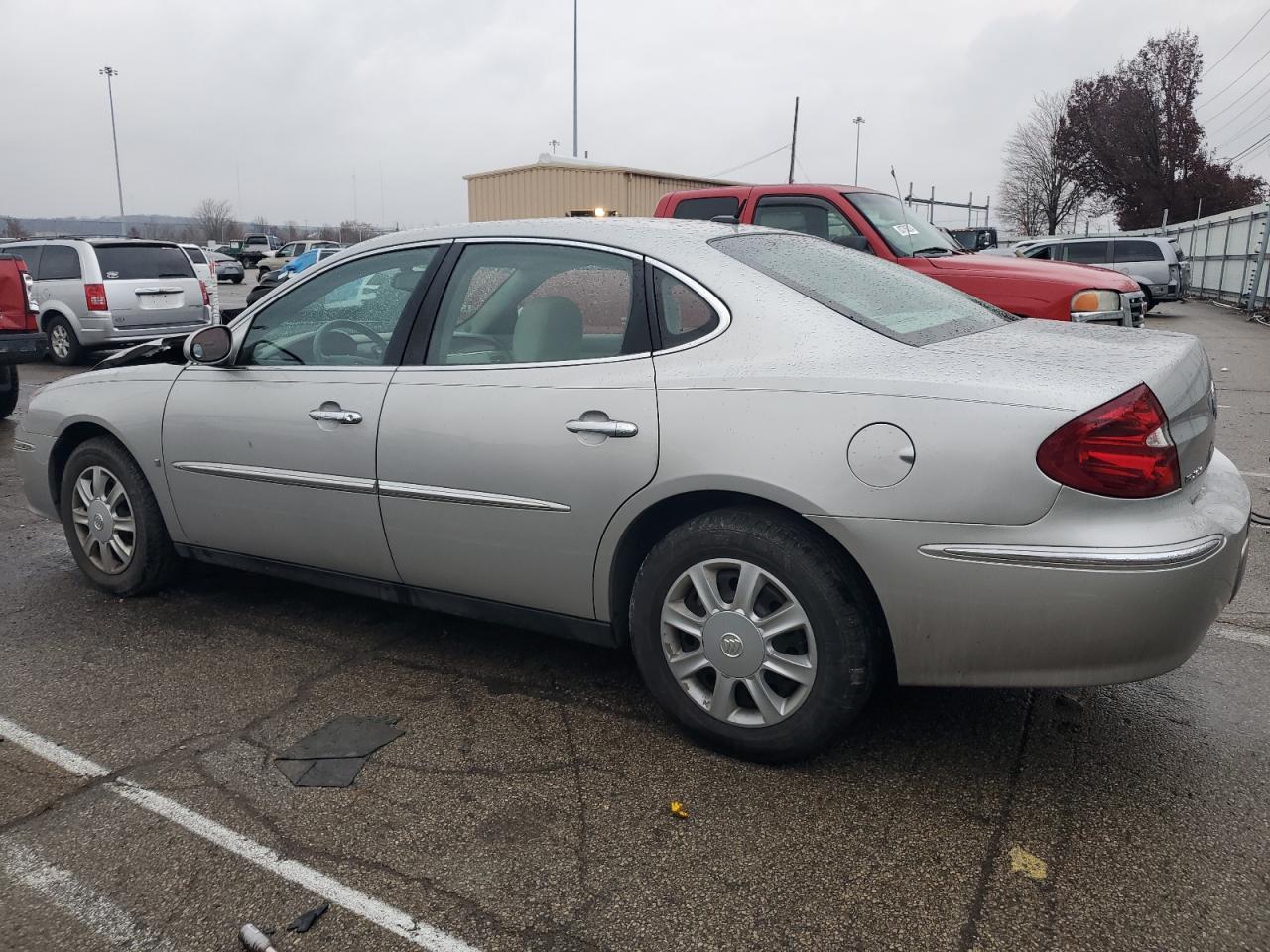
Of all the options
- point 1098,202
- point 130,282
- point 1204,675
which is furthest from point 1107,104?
point 1204,675

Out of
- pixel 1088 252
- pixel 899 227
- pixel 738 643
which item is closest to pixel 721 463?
pixel 738 643

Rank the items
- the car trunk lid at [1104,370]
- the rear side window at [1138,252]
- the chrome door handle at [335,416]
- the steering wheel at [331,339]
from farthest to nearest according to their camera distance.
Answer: the rear side window at [1138,252] < the steering wheel at [331,339] < the chrome door handle at [335,416] < the car trunk lid at [1104,370]

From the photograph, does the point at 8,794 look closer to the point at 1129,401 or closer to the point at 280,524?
the point at 280,524

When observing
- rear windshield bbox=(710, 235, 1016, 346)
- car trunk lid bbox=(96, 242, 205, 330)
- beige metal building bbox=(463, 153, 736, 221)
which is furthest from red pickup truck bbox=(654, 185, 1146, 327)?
beige metal building bbox=(463, 153, 736, 221)

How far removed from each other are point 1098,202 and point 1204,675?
230 feet

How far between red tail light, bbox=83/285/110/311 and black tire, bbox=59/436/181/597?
32.4 ft

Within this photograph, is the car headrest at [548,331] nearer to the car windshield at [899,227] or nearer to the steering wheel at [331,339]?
the steering wheel at [331,339]

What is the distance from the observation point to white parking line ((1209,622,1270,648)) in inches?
150

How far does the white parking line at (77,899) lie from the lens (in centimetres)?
229

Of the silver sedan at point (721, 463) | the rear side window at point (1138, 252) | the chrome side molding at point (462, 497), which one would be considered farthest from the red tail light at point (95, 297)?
the rear side window at point (1138, 252)

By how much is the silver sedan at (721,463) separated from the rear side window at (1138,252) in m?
21.8

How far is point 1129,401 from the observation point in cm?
251

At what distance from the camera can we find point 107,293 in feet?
43.1

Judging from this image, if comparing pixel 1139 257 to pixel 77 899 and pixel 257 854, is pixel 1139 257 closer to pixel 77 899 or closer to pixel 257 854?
pixel 257 854
